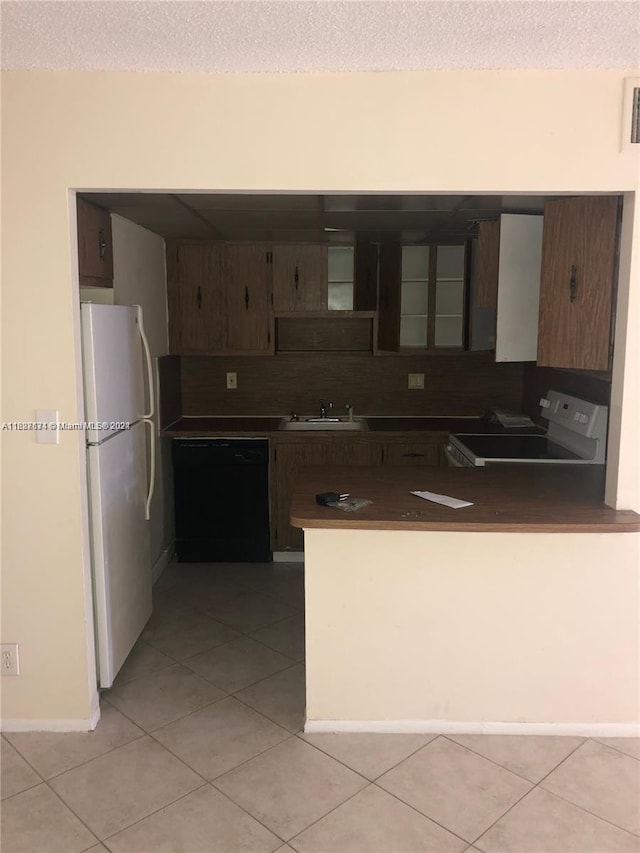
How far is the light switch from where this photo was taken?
260 centimetres

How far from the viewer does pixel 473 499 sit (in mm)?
2783

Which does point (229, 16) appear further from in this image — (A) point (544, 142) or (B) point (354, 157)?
(A) point (544, 142)

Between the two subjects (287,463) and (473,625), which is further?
(287,463)

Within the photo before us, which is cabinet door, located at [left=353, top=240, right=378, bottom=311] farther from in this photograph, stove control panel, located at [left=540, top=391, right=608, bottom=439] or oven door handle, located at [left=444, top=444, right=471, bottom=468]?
stove control panel, located at [left=540, top=391, right=608, bottom=439]

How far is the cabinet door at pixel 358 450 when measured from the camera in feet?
14.5

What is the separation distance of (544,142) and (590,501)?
1.38 m

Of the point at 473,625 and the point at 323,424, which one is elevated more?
the point at 323,424

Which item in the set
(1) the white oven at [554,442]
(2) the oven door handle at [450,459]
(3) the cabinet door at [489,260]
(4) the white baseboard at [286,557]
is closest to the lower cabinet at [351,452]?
(2) the oven door handle at [450,459]

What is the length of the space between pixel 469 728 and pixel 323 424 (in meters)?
2.51

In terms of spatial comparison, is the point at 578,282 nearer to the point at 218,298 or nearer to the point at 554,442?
the point at 554,442

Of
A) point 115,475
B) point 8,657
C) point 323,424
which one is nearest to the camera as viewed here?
point 8,657

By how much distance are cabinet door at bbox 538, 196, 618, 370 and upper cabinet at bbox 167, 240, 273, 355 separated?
7.42ft

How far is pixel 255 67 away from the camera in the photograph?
7.69 feet

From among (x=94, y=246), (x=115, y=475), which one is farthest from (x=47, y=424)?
(x=94, y=246)
